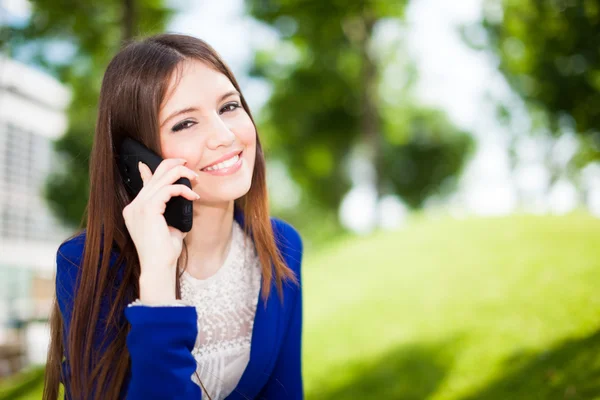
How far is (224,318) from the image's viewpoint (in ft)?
8.13

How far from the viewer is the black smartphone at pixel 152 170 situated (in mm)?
2084

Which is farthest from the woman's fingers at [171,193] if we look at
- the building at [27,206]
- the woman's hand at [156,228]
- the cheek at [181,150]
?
the building at [27,206]

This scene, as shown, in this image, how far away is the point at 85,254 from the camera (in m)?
2.02

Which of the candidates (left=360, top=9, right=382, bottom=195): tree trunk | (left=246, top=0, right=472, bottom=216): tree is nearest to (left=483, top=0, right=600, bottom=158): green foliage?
(left=246, top=0, right=472, bottom=216): tree

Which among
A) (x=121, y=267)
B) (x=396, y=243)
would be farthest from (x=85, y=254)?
(x=396, y=243)

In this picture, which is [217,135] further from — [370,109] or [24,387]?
[370,109]

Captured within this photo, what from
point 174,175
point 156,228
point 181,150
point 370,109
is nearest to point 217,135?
point 181,150

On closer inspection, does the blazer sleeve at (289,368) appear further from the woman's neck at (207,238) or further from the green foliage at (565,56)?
the green foliage at (565,56)

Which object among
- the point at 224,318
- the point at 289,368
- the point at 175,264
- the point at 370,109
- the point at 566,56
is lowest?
the point at 289,368

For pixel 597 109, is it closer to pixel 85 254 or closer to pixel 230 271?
pixel 230 271

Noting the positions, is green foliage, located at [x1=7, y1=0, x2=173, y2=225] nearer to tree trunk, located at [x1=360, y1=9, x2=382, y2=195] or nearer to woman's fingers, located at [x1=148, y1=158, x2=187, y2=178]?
tree trunk, located at [x1=360, y1=9, x2=382, y2=195]

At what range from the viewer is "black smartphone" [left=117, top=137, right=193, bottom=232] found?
2.08 metres

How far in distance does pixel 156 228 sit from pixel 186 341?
1.38ft

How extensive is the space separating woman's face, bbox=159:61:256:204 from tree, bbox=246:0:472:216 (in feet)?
28.5
